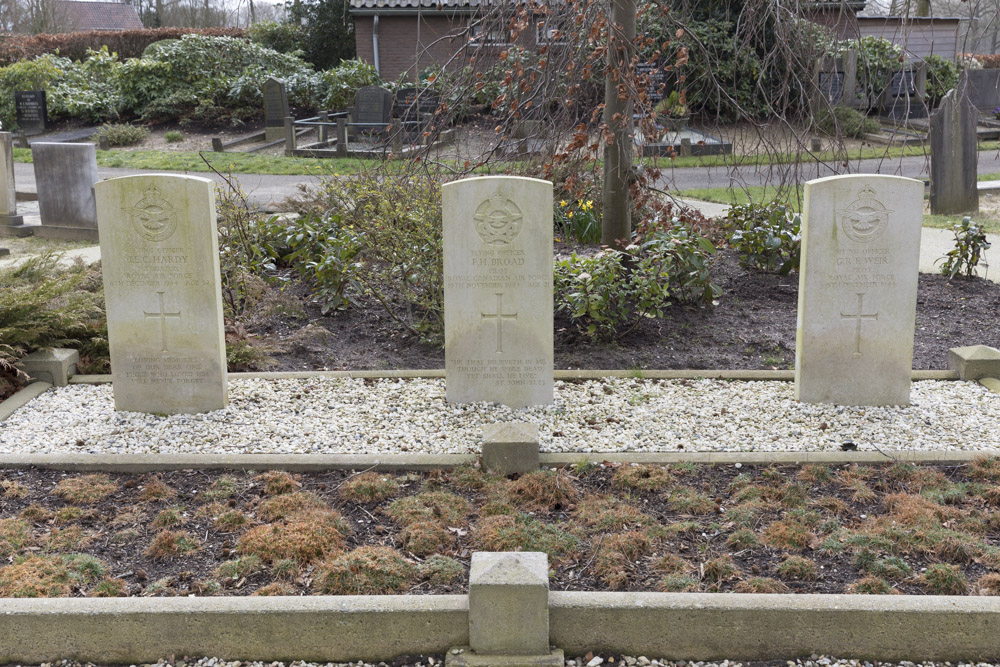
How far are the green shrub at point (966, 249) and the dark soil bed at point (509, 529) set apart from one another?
4.79m

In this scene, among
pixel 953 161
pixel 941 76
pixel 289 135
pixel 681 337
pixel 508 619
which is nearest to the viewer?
pixel 508 619

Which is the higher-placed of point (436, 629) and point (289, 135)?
point (289, 135)

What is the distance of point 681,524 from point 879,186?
102 inches

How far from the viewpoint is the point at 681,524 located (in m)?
4.35

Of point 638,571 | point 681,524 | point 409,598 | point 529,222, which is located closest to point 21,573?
point 409,598

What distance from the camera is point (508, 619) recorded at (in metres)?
3.41

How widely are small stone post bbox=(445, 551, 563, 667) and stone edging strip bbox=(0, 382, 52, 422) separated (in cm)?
386

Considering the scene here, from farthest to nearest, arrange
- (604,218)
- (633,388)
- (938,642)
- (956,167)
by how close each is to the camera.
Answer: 1. (956,167)
2. (604,218)
3. (633,388)
4. (938,642)

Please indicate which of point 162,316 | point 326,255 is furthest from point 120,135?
point 162,316

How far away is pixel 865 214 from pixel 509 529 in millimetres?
3035

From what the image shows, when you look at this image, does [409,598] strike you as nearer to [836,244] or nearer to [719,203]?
[836,244]

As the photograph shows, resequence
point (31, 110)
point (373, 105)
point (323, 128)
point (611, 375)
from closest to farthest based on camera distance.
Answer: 1. point (611, 375)
2. point (373, 105)
3. point (323, 128)
4. point (31, 110)

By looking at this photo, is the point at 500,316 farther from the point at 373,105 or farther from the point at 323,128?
the point at 323,128

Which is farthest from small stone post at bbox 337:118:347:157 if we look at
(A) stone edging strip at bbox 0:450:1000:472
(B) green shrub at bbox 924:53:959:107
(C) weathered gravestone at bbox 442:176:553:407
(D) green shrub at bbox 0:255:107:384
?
(A) stone edging strip at bbox 0:450:1000:472
